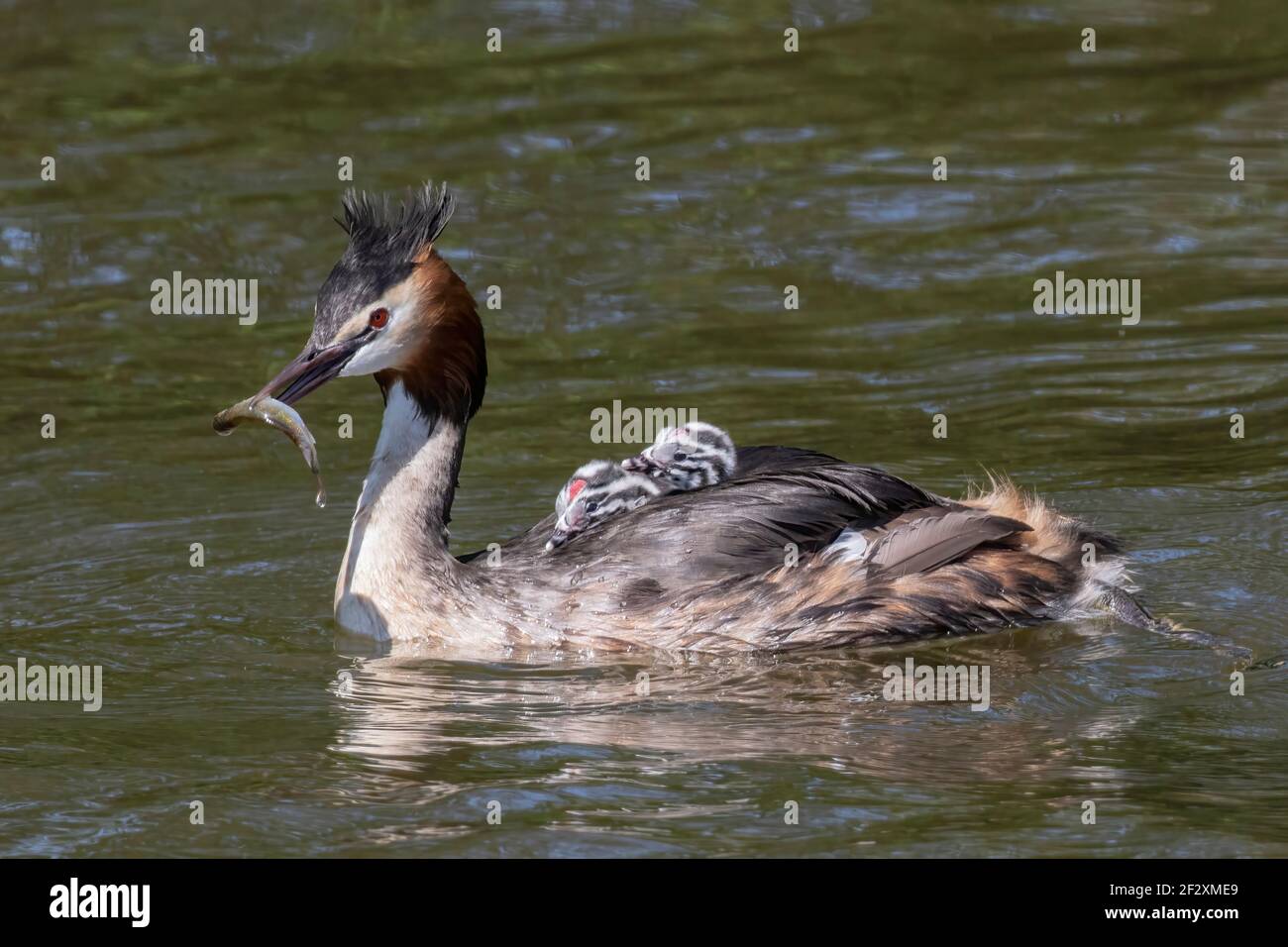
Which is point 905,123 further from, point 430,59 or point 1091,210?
point 430,59

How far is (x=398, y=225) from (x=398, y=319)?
1.39 ft

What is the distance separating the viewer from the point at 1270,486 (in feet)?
33.7

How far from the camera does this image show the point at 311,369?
8.55m

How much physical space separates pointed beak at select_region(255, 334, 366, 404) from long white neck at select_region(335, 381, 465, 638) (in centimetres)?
46

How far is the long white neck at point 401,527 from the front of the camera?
8.85m

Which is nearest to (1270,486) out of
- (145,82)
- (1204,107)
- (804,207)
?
(804,207)

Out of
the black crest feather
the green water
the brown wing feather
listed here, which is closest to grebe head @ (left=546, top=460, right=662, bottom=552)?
the green water

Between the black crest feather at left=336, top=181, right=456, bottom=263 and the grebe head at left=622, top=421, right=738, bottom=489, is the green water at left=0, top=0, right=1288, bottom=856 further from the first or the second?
the black crest feather at left=336, top=181, right=456, bottom=263

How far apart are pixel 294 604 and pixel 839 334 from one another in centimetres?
424
